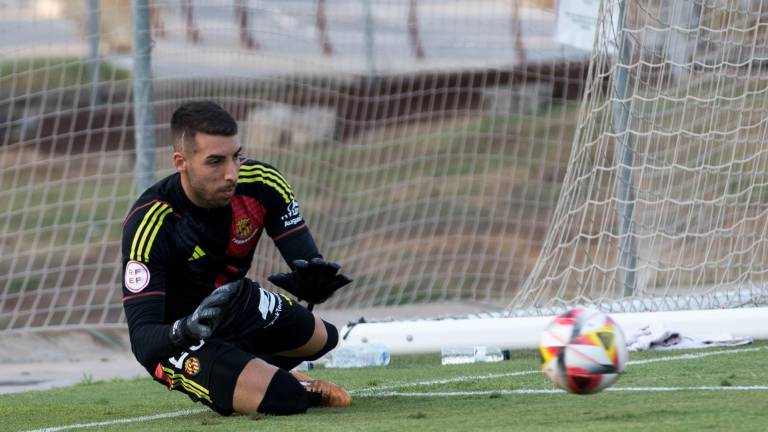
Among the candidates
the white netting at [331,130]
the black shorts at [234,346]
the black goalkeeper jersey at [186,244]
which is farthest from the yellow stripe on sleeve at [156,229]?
the white netting at [331,130]

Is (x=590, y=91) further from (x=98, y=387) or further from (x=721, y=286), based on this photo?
(x=98, y=387)

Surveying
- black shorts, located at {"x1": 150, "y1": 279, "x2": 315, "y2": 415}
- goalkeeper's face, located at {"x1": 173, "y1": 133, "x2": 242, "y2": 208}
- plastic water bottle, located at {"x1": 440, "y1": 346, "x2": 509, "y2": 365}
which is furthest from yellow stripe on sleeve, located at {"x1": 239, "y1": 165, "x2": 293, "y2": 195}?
plastic water bottle, located at {"x1": 440, "y1": 346, "x2": 509, "y2": 365}

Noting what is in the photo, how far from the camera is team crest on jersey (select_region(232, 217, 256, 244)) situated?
537 centimetres

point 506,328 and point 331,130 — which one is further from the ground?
point 506,328

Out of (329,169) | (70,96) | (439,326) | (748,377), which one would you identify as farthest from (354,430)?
(329,169)

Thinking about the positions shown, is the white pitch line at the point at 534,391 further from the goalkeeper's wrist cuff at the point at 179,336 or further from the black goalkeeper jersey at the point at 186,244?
the goalkeeper's wrist cuff at the point at 179,336

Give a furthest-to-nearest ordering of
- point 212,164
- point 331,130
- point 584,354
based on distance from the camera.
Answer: point 331,130 → point 212,164 → point 584,354

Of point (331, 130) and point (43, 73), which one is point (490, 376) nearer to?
point (43, 73)

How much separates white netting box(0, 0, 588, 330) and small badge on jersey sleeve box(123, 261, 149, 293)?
4552mm

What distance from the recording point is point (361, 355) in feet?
24.5

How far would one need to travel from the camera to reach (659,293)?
7863mm

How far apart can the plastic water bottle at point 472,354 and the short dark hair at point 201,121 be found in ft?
8.34

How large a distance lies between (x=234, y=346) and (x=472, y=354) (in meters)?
2.27

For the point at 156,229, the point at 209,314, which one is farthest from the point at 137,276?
the point at 209,314
